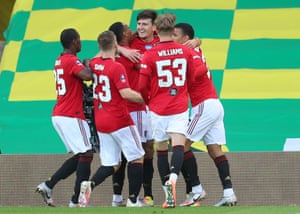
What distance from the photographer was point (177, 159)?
943 cm

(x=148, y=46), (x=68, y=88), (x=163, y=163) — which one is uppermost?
(x=148, y=46)

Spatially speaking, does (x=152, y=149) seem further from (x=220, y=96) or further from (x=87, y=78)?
(x=220, y=96)

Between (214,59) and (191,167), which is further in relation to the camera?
(214,59)

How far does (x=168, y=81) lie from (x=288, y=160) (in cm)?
243

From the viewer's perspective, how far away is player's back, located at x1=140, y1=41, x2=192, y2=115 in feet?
31.1

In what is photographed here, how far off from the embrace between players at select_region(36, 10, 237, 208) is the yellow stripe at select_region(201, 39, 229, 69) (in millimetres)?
2143

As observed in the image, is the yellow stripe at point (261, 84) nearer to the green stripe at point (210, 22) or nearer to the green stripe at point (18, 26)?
the green stripe at point (210, 22)

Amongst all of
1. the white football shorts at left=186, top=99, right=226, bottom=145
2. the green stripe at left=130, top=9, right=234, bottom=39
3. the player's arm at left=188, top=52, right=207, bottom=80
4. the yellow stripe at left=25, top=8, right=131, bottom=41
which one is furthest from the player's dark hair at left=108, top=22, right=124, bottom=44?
the yellow stripe at left=25, top=8, right=131, bottom=41

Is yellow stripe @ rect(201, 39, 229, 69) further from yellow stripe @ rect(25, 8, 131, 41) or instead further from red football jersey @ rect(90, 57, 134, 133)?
red football jersey @ rect(90, 57, 134, 133)

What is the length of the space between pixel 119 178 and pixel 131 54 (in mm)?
1256

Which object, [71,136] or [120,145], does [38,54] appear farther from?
[120,145]

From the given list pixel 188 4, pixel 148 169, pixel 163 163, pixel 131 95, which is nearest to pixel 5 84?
pixel 188 4

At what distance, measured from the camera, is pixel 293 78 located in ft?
40.9

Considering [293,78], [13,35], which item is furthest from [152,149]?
[13,35]
